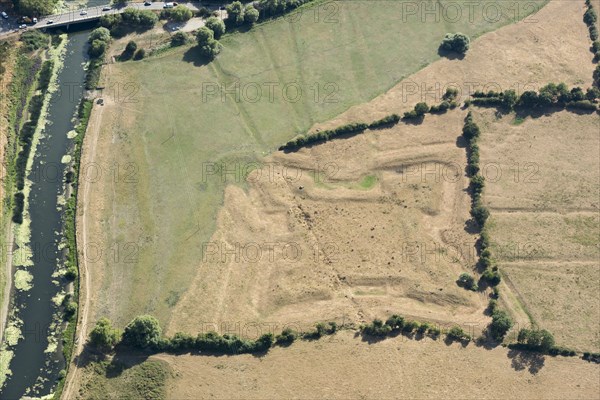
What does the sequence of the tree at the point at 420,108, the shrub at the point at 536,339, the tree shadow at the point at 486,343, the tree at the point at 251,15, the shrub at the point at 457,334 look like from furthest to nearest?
the tree at the point at 251,15 → the tree at the point at 420,108 → the tree shadow at the point at 486,343 → the shrub at the point at 457,334 → the shrub at the point at 536,339

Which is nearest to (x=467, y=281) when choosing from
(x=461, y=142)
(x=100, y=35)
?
(x=461, y=142)

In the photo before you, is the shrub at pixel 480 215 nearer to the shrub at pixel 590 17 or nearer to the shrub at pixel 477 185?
the shrub at pixel 477 185

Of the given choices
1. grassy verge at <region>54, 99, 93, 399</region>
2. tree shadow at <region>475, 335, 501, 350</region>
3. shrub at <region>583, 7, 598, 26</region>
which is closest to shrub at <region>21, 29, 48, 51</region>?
grassy verge at <region>54, 99, 93, 399</region>

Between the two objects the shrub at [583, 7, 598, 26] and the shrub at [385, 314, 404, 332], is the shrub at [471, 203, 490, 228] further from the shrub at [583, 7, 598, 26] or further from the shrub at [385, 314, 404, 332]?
the shrub at [583, 7, 598, 26]

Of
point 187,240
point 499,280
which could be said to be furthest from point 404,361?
point 187,240

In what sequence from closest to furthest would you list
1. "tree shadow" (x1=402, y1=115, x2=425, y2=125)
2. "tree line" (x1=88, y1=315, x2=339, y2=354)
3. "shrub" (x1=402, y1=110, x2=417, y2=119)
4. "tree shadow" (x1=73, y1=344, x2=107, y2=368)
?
"tree line" (x1=88, y1=315, x2=339, y2=354) < "tree shadow" (x1=73, y1=344, x2=107, y2=368) < "tree shadow" (x1=402, y1=115, x2=425, y2=125) < "shrub" (x1=402, y1=110, x2=417, y2=119)

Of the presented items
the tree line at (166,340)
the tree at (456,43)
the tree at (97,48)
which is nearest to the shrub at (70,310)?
the tree line at (166,340)
